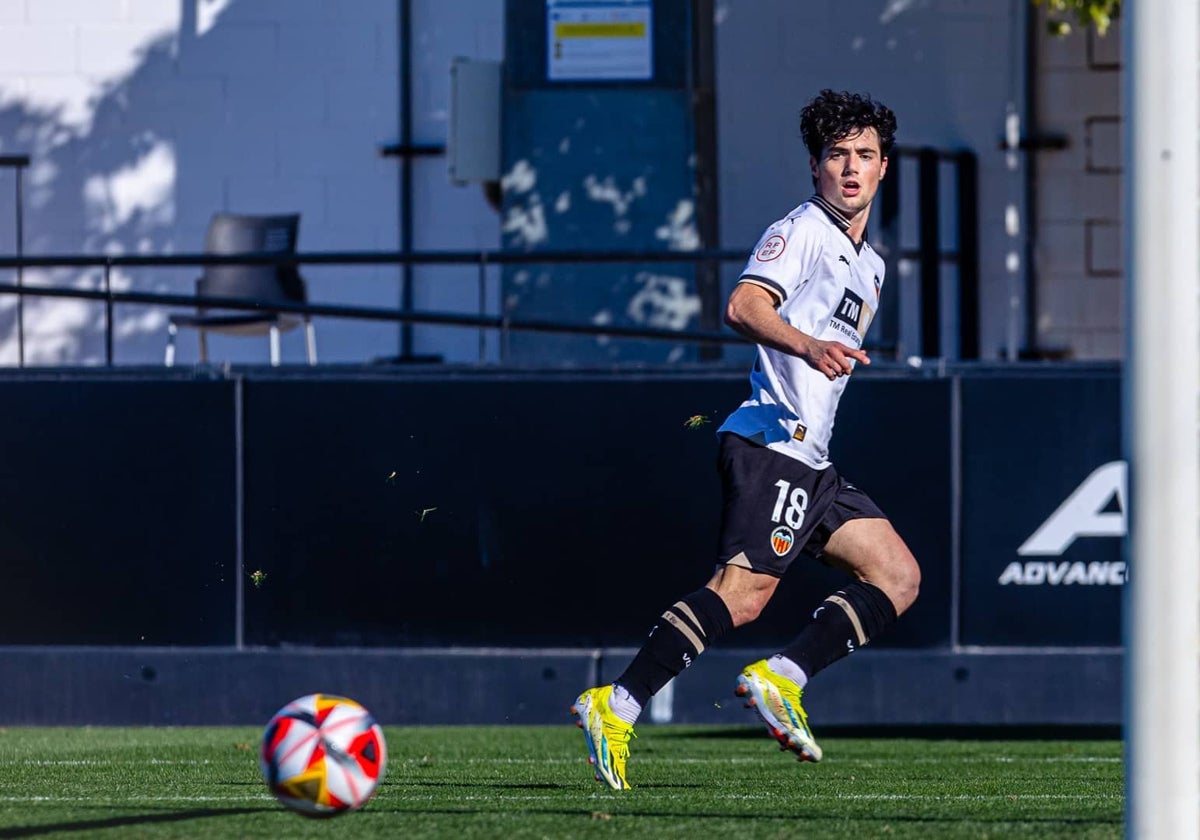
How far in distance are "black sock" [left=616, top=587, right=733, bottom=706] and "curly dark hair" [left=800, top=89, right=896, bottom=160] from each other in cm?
153

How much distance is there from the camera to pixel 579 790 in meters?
6.34

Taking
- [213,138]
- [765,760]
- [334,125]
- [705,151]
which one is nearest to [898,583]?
[765,760]

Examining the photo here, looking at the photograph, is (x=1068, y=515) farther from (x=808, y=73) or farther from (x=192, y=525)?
(x=808, y=73)

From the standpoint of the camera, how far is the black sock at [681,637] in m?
6.25

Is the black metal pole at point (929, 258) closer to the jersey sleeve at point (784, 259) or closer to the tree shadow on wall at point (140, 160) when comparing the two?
the tree shadow on wall at point (140, 160)

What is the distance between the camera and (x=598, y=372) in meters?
10.5

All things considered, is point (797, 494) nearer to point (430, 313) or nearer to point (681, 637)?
point (681, 637)

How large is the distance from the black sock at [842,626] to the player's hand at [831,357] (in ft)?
3.12

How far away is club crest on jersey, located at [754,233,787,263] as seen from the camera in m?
6.26

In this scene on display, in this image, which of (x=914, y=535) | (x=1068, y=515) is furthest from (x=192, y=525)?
(x=1068, y=515)

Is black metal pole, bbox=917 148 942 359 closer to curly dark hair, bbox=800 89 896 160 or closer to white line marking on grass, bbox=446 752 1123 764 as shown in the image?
white line marking on grass, bbox=446 752 1123 764

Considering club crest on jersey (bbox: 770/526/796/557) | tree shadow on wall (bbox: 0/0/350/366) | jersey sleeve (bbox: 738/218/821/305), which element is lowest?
club crest on jersey (bbox: 770/526/796/557)

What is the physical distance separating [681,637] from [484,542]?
422 centimetres

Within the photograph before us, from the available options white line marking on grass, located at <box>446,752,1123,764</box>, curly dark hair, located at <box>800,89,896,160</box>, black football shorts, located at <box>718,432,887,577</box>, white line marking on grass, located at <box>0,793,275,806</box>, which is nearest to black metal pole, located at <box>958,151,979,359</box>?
white line marking on grass, located at <box>446,752,1123,764</box>
